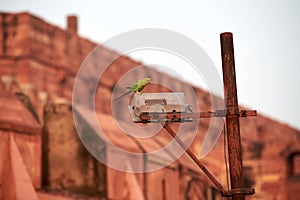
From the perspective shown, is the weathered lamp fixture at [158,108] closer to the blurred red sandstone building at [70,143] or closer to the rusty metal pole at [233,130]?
the rusty metal pole at [233,130]

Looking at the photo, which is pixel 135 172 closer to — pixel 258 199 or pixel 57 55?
pixel 57 55

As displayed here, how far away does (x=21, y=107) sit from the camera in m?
24.0

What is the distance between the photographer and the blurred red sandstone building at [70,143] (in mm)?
23172

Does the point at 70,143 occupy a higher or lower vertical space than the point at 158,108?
higher

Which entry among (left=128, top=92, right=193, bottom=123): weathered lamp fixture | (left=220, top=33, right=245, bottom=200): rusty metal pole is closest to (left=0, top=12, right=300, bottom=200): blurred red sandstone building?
(left=128, top=92, right=193, bottom=123): weathered lamp fixture

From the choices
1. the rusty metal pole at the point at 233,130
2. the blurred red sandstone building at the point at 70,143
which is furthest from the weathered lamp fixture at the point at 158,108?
the blurred red sandstone building at the point at 70,143

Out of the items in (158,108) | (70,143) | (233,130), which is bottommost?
(233,130)

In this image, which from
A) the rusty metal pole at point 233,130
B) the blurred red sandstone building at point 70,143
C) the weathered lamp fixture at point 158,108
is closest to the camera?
the rusty metal pole at point 233,130

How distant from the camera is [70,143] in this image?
25.7 meters

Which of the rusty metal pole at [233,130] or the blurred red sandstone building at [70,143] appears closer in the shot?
the rusty metal pole at [233,130]

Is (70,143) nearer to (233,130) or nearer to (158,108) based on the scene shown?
(158,108)

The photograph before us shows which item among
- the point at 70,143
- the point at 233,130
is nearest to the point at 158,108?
the point at 233,130

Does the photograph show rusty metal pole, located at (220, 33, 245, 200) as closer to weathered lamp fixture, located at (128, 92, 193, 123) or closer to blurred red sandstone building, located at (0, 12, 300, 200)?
weathered lamp fixture, located at (128, 92, 193, 123)

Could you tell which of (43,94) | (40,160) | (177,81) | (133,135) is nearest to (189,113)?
(40,160)
